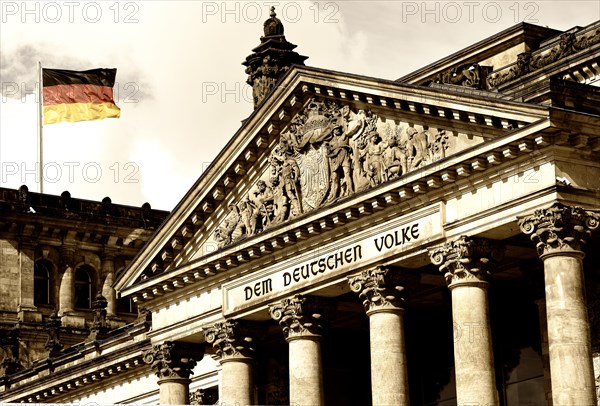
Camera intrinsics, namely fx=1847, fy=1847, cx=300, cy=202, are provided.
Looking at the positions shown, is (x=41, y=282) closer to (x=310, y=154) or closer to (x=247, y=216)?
(x=247, y=216)

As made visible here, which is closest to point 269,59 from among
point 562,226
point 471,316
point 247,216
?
point 247,216

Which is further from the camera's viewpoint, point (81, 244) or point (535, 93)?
point (81, 244)

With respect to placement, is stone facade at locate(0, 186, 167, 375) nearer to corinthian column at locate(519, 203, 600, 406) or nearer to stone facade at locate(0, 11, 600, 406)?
stone facade at locate(0, 11, 600, 406)

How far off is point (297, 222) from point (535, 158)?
32.1 ft

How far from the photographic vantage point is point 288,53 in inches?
2874

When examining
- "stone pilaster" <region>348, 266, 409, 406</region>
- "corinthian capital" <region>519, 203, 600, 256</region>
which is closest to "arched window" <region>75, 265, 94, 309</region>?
"stone pilaster" <region>348, 266, 409, 406</region>

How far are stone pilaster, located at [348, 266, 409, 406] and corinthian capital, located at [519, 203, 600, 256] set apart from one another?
20.4 feet

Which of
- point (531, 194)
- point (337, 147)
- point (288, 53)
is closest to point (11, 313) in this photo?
point (288, 53)

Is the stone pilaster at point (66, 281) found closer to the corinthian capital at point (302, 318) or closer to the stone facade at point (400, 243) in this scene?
the stone facade at point (400, 243)

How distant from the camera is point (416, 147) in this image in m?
51.9

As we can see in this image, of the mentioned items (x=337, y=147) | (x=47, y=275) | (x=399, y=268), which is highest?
(x=47, y=275)

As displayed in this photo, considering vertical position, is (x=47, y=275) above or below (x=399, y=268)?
above

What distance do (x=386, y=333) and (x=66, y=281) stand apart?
144ft

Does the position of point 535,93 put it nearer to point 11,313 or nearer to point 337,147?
point 337,147
